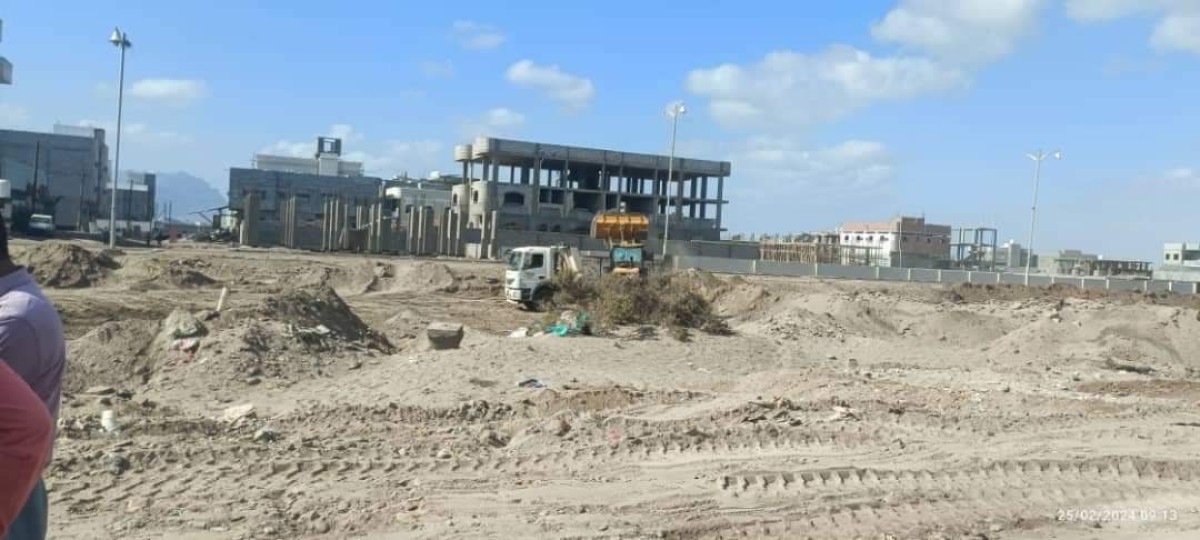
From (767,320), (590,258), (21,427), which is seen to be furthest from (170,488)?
(590,258)

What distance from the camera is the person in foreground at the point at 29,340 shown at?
2996mm

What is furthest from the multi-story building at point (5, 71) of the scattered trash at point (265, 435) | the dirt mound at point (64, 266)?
the scattered trash at point (265, 435)

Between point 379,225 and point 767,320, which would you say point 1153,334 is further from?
point 379,225

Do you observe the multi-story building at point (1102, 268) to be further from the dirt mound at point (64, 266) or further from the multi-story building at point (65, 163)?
the multi-story building at point (65, 163)

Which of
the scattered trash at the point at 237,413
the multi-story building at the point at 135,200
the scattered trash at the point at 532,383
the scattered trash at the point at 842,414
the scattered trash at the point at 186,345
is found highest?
Answer: the multi-story building at the point at 135,200

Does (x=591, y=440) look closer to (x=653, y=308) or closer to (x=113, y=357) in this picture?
(x=113, y=357)

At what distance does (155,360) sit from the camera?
44.3 feet

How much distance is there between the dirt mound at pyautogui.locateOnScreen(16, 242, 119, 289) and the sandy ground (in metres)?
10.8

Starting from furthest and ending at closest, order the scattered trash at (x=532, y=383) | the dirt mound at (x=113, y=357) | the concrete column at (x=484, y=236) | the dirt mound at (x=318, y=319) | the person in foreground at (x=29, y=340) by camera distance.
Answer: the concrete column at (x=484, y=236)
the dirt mound at (x=318, y=319)
the scattered trash at (x=532, y=383)
the dirt mound at (x=113, y=357)
the person in foreground at (x=29, y=340)

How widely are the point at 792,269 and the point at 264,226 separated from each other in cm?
3955

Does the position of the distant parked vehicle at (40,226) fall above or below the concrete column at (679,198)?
below

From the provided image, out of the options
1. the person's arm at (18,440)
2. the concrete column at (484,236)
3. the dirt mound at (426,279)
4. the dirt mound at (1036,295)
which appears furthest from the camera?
the concrete column at (484,236)
